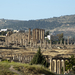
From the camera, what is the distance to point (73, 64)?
36125 millimetres

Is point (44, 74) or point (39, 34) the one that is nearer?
point (44, 74)

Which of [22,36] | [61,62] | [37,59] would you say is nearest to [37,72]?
[37,59]

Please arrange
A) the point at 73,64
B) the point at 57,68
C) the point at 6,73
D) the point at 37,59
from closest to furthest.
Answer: the point at 6,73, the point at 37,59, the point at 73,64, the point at 57,68

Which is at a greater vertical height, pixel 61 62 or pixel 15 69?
pixel 15 69

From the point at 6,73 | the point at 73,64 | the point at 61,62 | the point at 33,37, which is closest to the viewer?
the point at 6,73

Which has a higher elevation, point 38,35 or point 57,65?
point 38,35

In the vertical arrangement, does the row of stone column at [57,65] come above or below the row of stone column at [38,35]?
below

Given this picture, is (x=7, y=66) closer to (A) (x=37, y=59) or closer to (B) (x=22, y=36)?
(A) (x=37, y=59)

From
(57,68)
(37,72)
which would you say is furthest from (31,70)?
(57,68)

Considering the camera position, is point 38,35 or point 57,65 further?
point 38,35

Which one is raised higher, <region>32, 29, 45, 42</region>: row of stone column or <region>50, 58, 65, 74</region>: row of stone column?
<region>32, 29, 45, 42</region>: row of stone column

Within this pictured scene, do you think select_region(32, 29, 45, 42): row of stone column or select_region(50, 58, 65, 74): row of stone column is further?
select_region(32, 29, 45, 42): row of stone column

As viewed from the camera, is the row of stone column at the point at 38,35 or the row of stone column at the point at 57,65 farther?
the row of stone column at the point at 38,35

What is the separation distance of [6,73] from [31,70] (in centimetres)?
150
